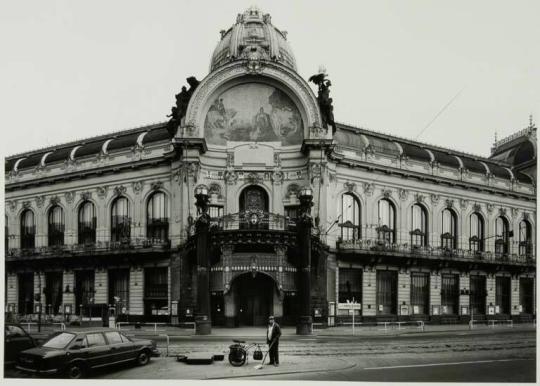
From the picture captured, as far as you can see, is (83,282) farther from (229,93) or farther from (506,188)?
(506,188)

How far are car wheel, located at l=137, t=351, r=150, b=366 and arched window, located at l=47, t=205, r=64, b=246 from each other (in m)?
29.9

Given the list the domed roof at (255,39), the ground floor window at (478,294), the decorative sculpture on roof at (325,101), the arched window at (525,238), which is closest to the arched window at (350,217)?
the decorative sculpture on roof at (325,101)

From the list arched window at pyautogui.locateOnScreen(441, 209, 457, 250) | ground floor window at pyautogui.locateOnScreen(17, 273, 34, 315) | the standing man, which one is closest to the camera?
the standing man

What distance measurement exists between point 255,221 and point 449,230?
64.7ft

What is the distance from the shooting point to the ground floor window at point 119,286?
46.2 meters

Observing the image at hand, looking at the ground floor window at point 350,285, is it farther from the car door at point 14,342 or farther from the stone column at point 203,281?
the car door at point 14,342

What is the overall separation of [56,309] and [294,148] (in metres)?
21.1

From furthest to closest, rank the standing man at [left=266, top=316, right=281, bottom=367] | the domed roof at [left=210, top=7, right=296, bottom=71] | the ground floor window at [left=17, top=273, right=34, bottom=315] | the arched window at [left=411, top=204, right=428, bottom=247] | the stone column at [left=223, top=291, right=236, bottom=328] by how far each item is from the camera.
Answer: the arched window at [left=411, top=204, right=428, bottom=247], the domed roof at [left=210, top=7, right=296, bottom=71], the ground floor window at [left=17, top=273, right=34, bottom=315], the stone column at [left=223, top=291, right=236, bottom=328], the standing man at [left=266, top=316, right=281, bottom=367]

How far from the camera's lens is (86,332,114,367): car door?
2041cm

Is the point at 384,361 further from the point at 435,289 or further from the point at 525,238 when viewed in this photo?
the point at 525,238

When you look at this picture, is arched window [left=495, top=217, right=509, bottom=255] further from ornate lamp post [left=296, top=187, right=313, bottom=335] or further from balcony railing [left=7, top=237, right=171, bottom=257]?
balcony railing [left=7, top=237, right=171, bottom=257]

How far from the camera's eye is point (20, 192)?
5153 centimetres

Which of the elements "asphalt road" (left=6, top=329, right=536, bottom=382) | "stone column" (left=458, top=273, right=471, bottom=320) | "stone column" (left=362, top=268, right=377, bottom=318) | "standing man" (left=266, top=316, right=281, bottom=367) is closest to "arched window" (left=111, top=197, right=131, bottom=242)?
"stone column" (left=362, top=268, right=377, bottom=318)

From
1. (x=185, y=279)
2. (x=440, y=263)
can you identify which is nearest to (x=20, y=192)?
(x=185, y=279)
